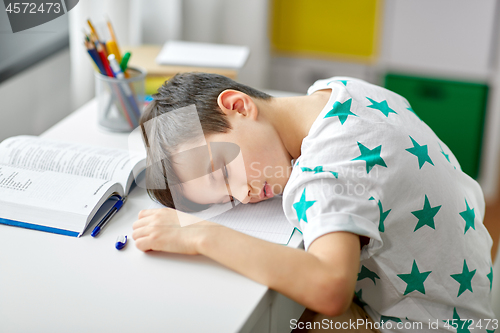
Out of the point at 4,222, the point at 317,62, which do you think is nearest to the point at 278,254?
the point at 4,222

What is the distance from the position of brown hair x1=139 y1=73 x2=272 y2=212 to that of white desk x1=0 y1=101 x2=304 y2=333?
0.09 meters

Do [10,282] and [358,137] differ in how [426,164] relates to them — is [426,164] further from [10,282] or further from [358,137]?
[10,282]

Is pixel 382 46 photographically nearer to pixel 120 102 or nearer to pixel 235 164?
pixel 120 102

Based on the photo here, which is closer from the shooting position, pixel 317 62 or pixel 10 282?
pixel 10 282

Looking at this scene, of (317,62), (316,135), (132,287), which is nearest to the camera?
(132,287)

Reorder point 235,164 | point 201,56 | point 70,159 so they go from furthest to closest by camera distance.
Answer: point 201,56
point 70,159
point 235,164

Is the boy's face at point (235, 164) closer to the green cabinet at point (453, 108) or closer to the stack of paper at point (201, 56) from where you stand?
the stack of paper at point (201, 56)

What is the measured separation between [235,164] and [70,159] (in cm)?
35

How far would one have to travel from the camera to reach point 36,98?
1.51 meters

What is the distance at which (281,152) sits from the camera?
0.80m

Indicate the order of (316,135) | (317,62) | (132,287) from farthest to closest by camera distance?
1. (317,62)
2. (316,135)
3. (132,287)

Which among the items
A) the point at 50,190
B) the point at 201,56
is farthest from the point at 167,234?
A: the point at 201,56

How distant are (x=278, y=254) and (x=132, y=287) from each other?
0.21 metres

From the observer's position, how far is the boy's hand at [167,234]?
697 mm
